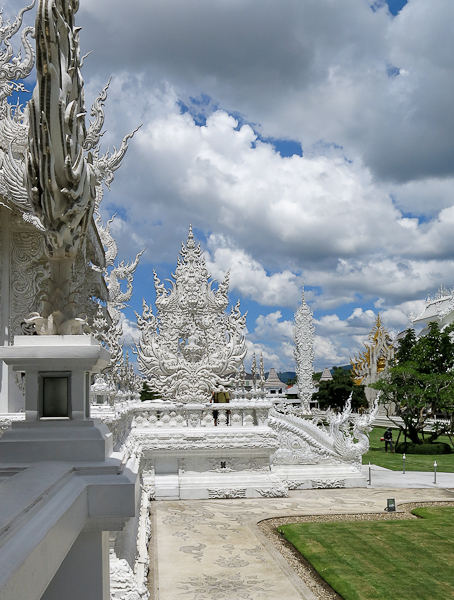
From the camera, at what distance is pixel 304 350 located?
30281 millimetres

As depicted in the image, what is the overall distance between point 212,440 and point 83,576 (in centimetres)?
906

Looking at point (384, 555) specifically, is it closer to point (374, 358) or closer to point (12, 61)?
point (12, 61)

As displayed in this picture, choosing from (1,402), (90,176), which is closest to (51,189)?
(90,176)

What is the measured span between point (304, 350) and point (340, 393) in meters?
10.9

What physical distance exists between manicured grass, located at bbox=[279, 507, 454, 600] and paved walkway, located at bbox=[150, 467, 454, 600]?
0.52 meters

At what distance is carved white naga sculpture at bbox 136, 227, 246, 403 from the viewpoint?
13.0 metres

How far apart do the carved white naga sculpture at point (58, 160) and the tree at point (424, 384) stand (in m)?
19.3

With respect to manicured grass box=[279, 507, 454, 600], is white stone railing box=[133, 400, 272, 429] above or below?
above

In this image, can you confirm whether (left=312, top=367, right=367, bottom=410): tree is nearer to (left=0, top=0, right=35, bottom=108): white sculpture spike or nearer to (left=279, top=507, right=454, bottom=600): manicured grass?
(left=279, top=507, right=454, bottom=600): manicured grass

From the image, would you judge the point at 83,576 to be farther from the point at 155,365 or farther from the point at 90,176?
the point at 155,365

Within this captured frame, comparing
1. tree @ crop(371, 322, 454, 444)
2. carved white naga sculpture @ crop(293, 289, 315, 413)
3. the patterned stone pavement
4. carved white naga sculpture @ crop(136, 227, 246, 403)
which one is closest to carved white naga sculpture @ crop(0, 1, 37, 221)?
carved white naga sculpture @ crop(136, 227, 246, 403)

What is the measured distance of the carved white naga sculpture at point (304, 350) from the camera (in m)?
29.6

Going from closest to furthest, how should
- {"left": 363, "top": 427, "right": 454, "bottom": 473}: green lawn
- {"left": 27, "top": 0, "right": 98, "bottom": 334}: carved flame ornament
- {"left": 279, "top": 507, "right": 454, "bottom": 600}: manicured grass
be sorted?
{"left": 27, "top": 0, "right": 98, "bottom": 334}: carved flame ornament, {"left": 279, "top": 507, "right": 454, "bottom": 600}: manicured grass, {"left": 363, "top": 427, "right": 454, "bottom": 473}: green lawn

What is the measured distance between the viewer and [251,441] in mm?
11781
